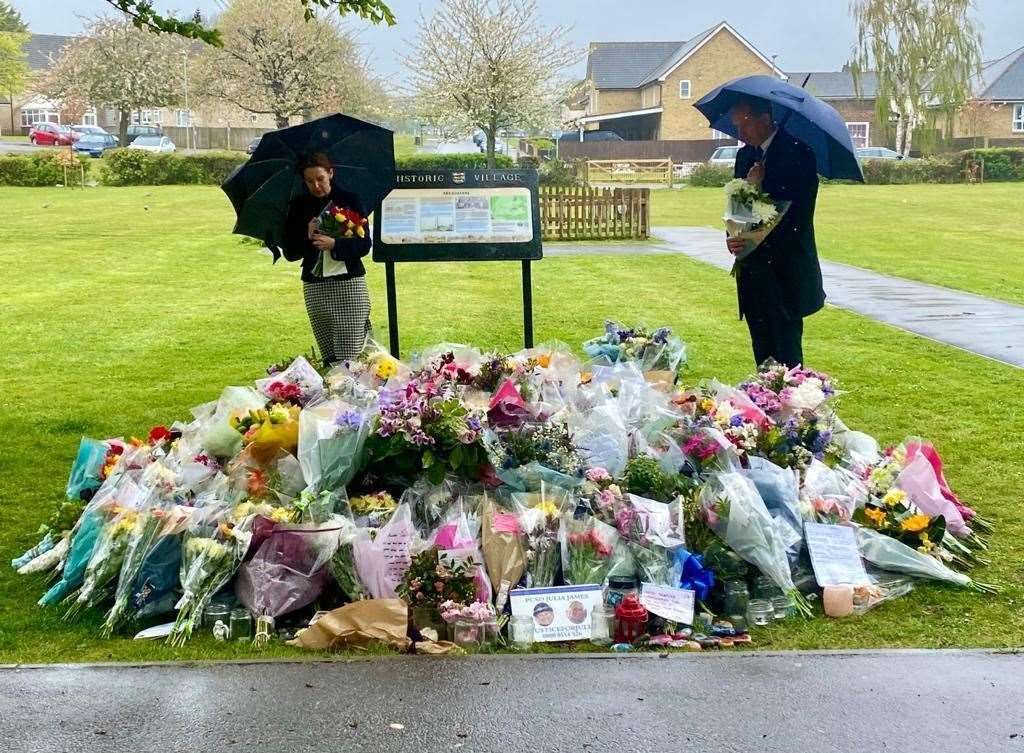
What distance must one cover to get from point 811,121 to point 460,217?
9.00 ft

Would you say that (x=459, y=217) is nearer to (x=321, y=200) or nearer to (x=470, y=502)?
(x=321, y=200)

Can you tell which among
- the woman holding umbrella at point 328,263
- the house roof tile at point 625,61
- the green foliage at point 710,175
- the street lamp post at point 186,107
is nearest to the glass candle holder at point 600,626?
the woman holding umbrella at point 328,263

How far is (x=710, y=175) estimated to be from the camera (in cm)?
4153

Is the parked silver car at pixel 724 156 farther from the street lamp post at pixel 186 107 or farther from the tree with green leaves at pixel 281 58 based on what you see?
the street lamp post at pixel 186 107

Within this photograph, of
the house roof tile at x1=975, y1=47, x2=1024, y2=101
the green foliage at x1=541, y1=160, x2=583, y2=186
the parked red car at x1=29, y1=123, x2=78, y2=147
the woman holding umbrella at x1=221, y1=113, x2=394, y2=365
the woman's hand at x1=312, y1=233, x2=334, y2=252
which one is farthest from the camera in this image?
the house roof tile at x1=975, y1=47, x2=1024, y2=101

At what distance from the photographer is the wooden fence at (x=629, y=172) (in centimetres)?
4362

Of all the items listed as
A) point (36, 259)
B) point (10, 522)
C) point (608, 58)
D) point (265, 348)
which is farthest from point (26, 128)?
point (10, 522)

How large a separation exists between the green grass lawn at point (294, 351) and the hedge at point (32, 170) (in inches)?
701

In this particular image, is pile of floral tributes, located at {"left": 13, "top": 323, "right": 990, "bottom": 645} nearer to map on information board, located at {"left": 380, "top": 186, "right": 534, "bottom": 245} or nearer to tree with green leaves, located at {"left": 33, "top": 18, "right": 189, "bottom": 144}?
map on information board, located at {"left": 380, "top": 186, "right": 534, "bottom": 245}

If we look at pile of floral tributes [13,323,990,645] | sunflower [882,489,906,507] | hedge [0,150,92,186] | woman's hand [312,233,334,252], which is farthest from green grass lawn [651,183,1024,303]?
hedge [0,150,92,186]

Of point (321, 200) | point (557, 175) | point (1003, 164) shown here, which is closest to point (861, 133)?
point (1003, 164)

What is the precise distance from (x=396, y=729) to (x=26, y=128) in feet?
258

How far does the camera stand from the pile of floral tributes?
15.3 feet

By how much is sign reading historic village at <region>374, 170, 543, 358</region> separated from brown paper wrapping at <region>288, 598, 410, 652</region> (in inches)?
152
